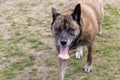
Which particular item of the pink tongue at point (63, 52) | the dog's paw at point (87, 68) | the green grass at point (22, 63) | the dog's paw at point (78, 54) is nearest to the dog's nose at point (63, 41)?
the pink tongue at point (63, 52)

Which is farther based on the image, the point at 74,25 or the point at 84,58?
the point at 84,58

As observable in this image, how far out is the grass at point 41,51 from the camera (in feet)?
19.7

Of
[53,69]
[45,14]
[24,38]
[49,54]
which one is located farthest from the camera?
[45,14]

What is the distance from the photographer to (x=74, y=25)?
4.95 meters

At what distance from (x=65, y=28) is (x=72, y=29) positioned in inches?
4.4

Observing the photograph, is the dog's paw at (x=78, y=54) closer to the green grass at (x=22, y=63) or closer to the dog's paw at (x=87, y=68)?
the dog's paw at (x=87, y=68)

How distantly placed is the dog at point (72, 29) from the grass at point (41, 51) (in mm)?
336

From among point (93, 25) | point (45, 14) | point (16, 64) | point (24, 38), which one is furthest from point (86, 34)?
point (45, 14)

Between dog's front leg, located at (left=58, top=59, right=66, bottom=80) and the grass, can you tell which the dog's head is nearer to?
dog's front leg, located at (left=58, top=59, right=66, bottom=80)

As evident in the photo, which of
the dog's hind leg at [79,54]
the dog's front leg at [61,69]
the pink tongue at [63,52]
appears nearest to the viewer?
the pink tongue at [63,52]

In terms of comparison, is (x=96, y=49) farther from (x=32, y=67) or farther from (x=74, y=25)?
(x=74, y=25)

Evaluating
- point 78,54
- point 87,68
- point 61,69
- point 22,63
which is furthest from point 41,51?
point 61,69

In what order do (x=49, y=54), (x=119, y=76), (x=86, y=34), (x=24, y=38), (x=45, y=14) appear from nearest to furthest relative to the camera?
(x=86, y=34), (x=119, y=76), (x=49, y=54), (x=24, y=38), (x=45, y=14)

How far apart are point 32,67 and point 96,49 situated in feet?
4.76
